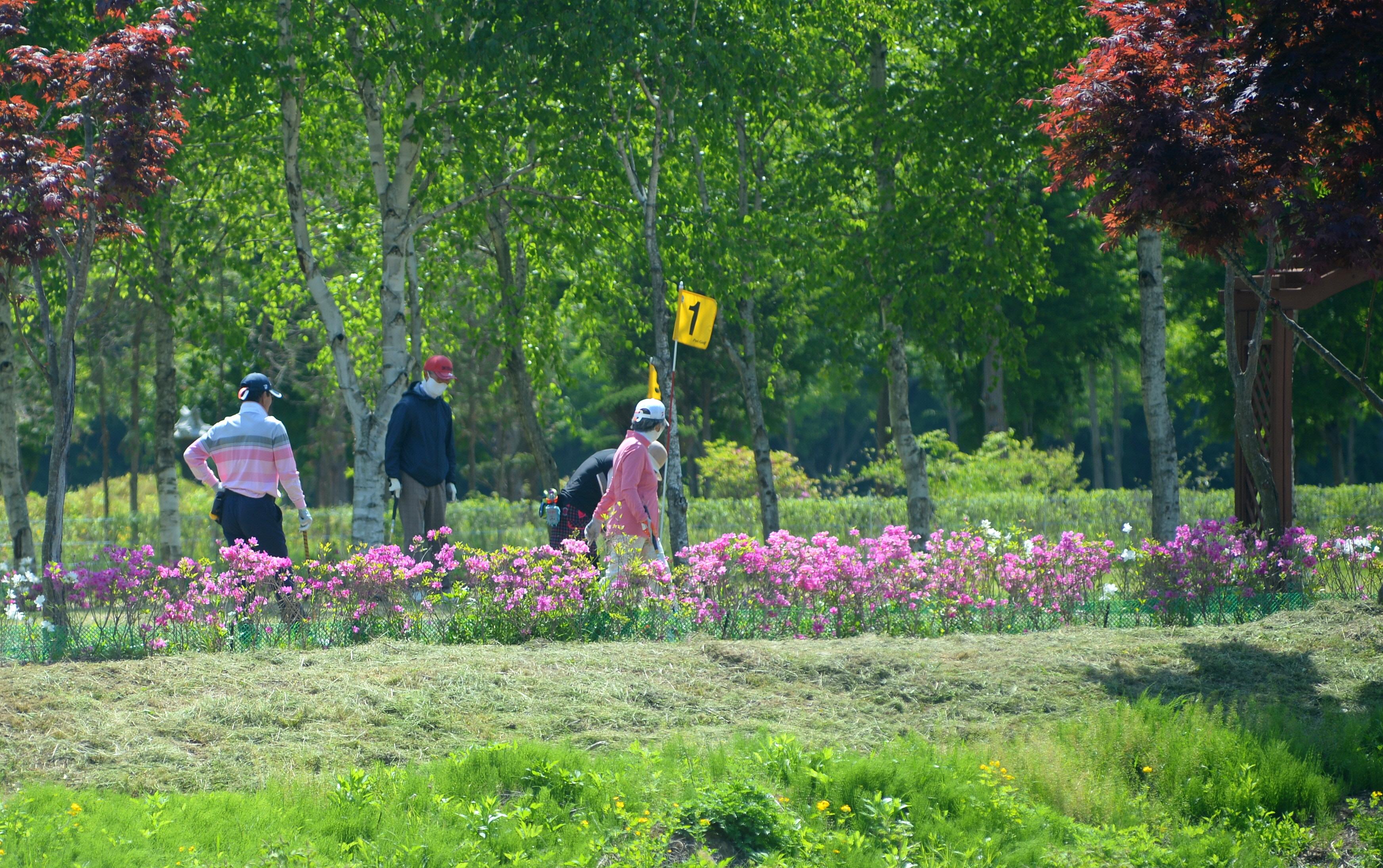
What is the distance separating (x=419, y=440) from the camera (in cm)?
1025

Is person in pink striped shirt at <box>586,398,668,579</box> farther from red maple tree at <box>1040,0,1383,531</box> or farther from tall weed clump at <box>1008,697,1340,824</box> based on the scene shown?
tall weed clump at <box>1008,697,1340,824</box>

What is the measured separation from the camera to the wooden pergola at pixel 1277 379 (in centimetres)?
980

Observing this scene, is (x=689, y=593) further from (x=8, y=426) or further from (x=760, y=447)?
(x=760, y=447)

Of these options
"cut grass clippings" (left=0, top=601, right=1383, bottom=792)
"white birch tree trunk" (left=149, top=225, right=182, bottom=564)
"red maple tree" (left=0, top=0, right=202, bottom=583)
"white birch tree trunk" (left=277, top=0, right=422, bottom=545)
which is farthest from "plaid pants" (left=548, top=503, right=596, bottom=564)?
"white birch tree trunk" (left=149, top=225, right=182, bottom=564)

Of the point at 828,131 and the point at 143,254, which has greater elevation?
the point at 828,131

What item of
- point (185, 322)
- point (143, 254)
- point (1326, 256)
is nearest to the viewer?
point (1326, 256)

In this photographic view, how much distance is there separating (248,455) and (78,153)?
2390mm

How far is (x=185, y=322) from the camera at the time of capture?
42.7ft

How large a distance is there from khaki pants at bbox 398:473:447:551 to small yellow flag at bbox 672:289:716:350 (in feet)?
7.78

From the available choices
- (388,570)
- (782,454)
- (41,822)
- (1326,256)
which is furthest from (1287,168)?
(782,454)

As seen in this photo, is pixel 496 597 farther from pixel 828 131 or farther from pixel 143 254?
pixel 828 131

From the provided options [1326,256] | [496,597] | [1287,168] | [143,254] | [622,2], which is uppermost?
[622,2]

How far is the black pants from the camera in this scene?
857 cm

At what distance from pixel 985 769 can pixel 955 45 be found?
35.2 feet
